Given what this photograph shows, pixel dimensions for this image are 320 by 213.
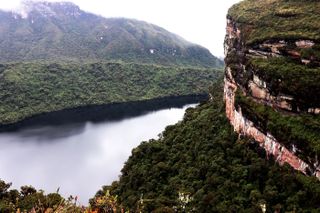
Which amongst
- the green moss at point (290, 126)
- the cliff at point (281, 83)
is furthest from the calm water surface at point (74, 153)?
the green moss at point (290, 126)

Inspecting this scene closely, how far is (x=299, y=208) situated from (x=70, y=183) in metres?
45.2

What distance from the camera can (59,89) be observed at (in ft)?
558

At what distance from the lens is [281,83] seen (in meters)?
45.3

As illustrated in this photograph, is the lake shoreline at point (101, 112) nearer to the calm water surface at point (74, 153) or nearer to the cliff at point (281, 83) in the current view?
the calm water surface at point (74, 153)

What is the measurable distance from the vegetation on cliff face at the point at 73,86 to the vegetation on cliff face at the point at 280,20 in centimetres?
8486

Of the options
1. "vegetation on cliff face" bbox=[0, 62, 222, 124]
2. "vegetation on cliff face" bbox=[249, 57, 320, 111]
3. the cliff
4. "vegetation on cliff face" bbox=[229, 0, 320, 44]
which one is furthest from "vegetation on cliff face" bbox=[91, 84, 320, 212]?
"vegetation on cliff face" bbox=[0, 62, 222, 124]

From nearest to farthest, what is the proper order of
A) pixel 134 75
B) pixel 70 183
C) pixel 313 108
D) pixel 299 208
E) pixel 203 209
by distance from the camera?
1. pixel 299 208
2. pixel 313 108
3. pixel 203 209
4. pixel 70 183
5. pixel 134 75

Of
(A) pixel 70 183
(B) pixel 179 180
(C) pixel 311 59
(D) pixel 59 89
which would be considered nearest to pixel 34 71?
(D) pixel 59 89

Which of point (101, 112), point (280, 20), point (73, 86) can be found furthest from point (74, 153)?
point (73, 86)

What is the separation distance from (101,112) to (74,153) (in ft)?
159

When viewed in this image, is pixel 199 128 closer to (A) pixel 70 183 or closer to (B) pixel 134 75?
(A) pixel 70 183

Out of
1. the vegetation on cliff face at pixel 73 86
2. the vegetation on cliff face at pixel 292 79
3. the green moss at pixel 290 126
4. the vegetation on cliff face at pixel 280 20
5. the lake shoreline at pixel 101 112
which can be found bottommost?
the lake shoreline at pixel 101 112

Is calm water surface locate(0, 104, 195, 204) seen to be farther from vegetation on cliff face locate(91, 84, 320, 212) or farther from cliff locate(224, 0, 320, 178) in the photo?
cliff locate(224, 0, 320, 178)

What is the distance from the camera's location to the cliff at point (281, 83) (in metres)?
41.9
